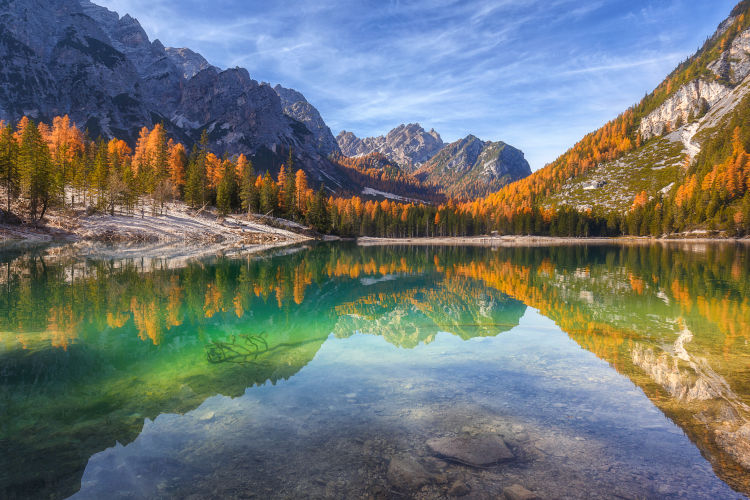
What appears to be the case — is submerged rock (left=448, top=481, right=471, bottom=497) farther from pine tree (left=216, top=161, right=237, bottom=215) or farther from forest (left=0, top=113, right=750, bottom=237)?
pine tree (left=216, top=161, right=237, bottom=215)

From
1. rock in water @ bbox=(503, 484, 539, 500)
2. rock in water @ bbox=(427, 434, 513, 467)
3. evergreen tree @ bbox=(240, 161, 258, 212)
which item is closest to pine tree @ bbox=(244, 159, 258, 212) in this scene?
evergreen tree @ bbox=(240, 161, 258, 212)

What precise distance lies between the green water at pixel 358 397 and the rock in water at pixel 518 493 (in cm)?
17

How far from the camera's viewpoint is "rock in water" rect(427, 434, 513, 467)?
6.83 metres

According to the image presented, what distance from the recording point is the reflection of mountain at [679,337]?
8094mm

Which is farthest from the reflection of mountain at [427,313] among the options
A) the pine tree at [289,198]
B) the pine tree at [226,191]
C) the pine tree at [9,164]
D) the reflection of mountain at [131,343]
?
the pine tree at [289,198]

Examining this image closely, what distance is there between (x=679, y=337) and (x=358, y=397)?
13927 millimetres

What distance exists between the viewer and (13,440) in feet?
23.1

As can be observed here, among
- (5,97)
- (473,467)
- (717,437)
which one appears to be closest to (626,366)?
(717,437)

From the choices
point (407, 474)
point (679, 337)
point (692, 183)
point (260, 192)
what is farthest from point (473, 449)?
point (692, 183)

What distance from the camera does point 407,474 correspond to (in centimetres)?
641

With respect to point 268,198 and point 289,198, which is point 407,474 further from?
point 289,198

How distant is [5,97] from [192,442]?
260200mm

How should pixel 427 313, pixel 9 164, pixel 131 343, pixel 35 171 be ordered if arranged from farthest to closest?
pixel 35 171 → pixel 9 164 → pixel 427 313 → pixel 131 343

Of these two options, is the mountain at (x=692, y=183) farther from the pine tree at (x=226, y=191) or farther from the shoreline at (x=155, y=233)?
the shoreline at (x=155, y=233)
